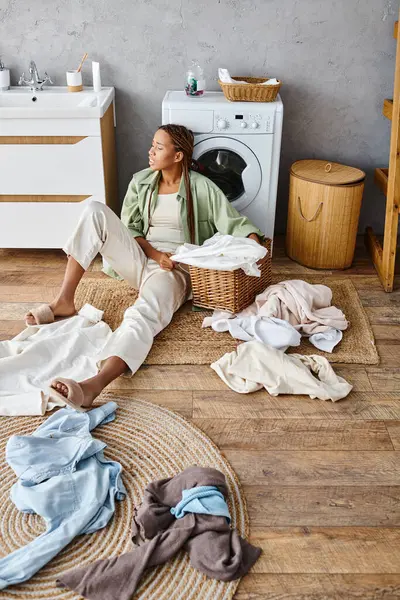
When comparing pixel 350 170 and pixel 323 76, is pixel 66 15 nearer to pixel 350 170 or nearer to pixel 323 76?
pixel 323 76

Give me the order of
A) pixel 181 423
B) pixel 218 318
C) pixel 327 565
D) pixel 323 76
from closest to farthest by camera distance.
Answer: pixel 327 565 → pixel 181 423 → pixel 218 318 → pixel 323 76

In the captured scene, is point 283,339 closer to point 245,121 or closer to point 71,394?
point 71,394

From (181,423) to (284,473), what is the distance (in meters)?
0.41

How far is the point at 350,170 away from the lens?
135 inches

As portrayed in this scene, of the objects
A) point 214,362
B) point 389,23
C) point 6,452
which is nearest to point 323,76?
point 389,23

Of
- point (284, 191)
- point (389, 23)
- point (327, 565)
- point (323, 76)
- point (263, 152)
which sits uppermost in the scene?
point (389, 23)

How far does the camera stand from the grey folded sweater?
5.41ft

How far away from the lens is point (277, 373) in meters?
2.44

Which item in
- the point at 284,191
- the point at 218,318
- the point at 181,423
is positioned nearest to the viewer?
the point at 181,423

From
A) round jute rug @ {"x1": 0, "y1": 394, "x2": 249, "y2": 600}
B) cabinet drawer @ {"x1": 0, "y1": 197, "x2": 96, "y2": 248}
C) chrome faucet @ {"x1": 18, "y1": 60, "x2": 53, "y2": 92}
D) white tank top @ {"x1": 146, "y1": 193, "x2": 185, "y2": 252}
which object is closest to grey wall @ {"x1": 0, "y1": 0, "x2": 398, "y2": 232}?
chrome faucet @ {"x1": 18, "y1": 60, "x2": 53, "y2": 92}

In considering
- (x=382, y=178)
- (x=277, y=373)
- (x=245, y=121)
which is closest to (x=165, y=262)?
(x=277, y=373)

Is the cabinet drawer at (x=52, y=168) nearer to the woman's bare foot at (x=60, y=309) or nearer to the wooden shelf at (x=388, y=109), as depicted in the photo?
the woman's bare foot at (x=60, y=309)

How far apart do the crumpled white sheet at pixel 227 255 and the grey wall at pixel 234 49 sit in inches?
Result: 45.0

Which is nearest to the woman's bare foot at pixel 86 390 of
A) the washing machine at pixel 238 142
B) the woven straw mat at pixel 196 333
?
the woven straw mat at pixel 196 333
